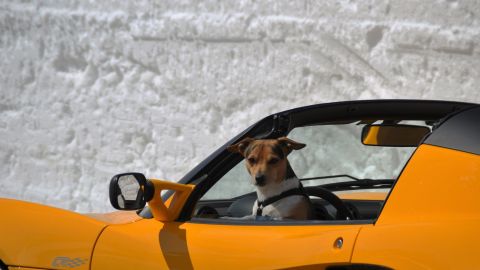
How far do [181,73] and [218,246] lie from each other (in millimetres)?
7901

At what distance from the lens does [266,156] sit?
308 centimetres

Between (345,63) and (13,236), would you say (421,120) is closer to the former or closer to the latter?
(13,236)

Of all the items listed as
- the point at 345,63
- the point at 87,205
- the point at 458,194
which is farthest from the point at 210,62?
the point at 458,194

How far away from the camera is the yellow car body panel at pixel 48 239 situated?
2916 millimetres

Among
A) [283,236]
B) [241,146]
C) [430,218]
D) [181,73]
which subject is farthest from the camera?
[181,73]

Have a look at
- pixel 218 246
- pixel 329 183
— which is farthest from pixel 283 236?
pixel 329 183

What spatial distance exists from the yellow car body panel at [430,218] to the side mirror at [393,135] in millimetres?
903

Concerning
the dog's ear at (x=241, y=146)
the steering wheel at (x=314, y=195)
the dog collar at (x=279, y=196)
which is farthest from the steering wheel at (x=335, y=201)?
the dog's ear at (x=241, y=146)

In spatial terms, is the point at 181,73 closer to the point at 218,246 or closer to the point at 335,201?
the point at 335,201

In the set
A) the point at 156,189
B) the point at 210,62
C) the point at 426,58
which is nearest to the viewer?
the point at 156,189

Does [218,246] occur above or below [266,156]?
below

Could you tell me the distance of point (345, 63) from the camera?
388 inches

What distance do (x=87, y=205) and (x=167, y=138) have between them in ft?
4.18

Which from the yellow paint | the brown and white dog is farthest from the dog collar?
the yellow paint
